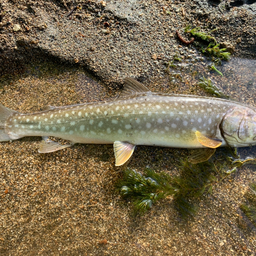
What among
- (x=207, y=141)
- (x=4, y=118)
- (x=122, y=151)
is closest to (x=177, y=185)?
(x=207, y=141)

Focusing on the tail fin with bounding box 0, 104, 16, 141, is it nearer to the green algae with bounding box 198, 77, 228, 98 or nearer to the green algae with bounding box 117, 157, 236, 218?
the green algae with bounding box 117, 157, 236, 218

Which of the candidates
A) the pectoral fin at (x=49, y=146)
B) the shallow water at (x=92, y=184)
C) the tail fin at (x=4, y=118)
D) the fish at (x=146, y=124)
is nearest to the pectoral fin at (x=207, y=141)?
the fish at (x=146, y=124)

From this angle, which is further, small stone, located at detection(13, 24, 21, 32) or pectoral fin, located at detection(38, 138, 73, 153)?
small stone, located at detection(13, 24, 21, 32)

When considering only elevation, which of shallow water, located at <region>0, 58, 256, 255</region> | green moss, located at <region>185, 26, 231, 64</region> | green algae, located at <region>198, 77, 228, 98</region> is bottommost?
shallow water, located at <region>0, 58, 256, 255</region>

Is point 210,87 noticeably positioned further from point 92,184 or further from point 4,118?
point 4,118

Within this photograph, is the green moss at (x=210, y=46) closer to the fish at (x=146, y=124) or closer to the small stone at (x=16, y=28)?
the fish at (x=146, y=124)

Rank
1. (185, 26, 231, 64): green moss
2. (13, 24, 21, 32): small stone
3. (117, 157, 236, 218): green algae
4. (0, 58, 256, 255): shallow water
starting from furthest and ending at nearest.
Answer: (185, 26, 231, 64): green moss → (13, 24, 21, 32): small stone → (117, 157, 236, 218): green algae → (0, 58, 256, 255): shallow water

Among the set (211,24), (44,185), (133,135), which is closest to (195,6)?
(211,24)

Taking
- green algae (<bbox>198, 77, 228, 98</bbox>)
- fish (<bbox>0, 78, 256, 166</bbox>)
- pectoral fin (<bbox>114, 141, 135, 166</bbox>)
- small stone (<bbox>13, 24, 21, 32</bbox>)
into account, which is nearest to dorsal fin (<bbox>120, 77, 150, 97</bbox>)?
fish (<bbox>0, 78, 256, 166</bbox>)
